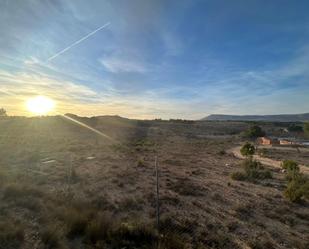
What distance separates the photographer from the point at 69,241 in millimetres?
8445

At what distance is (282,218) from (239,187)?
622 cm

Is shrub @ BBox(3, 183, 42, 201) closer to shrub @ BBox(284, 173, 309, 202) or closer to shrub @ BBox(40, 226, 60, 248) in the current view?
shrub @ BBox(40, 226, 60, 248)

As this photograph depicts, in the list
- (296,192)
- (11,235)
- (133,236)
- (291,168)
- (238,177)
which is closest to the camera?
(11,235)

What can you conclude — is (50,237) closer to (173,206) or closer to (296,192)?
(173,206)

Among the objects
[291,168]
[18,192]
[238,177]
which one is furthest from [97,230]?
[291,168]

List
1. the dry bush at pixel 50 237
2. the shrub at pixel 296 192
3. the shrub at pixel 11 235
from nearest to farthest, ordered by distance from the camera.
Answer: the shrub at pixel 11 235 → the dry bush at pixel 50 237 → the shrub at pixel 296 192

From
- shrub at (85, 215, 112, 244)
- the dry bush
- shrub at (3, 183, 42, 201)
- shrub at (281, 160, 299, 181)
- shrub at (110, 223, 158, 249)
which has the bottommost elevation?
shrub at (281, 160, 299, 181)

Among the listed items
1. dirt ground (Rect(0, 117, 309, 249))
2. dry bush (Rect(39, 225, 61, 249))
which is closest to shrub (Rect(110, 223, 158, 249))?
dirt ground (Rect(0, 117, 309, 249))

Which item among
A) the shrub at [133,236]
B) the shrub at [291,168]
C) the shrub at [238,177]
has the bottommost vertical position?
the shrub at [238,177]

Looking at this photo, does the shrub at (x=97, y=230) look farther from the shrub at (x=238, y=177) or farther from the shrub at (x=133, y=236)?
the shrub at (x=238, y=177)

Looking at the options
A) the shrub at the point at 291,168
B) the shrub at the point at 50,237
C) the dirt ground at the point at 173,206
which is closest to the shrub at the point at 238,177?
the dirt ground at the point at 173,206

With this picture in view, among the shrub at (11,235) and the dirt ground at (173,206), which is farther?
the dirt ground at (173,206)

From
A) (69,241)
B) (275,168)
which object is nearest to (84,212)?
(69,241)

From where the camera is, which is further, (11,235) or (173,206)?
(173,206)
